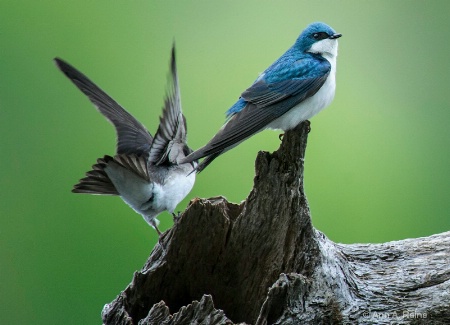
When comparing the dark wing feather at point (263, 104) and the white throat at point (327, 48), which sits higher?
the white throat at point (327, 48)

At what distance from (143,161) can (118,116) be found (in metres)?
0.32

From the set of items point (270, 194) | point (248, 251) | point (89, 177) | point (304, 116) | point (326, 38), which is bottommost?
point (248, 251)

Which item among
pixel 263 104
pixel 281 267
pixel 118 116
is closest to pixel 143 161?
pixel 118 116

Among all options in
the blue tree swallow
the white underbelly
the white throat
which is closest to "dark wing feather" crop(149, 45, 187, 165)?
the blue tree swallow

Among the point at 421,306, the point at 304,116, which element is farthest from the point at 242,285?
the point at 304,116

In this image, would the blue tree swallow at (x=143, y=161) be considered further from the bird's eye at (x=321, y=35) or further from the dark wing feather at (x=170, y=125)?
the bird's eye at (x=321, y=35)

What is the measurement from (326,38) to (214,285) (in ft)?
3.21

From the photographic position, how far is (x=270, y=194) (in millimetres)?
1815

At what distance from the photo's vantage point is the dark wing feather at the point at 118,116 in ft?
8.14

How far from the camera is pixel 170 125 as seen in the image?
7.37ft

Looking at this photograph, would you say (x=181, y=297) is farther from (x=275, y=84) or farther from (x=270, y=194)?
(x=275, y=84)

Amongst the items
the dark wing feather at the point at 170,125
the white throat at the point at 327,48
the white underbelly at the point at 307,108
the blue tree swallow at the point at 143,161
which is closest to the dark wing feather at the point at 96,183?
the blue tree swallow at the point at 143,161

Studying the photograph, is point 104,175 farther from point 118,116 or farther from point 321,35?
point 321,35

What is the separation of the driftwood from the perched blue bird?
226 millimetres
